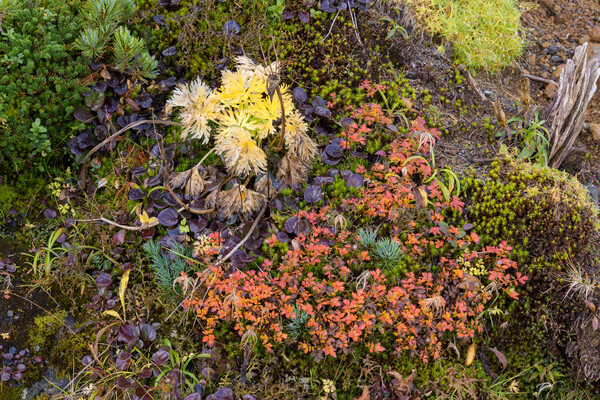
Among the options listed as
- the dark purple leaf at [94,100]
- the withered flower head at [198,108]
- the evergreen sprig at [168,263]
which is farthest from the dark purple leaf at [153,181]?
the dark purple leaf at [94,100]

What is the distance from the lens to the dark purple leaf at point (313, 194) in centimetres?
345

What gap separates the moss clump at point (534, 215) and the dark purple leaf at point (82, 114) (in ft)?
10.2

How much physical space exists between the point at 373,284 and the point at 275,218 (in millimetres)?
877

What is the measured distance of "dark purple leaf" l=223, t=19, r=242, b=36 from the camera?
393cm

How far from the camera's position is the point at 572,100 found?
3930 mm

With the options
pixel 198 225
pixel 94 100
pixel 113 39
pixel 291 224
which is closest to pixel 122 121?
pixel 94 100

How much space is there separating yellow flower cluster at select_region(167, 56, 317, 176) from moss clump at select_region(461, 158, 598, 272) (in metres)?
1.50

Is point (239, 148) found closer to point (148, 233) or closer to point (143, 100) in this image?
point (148, 233)

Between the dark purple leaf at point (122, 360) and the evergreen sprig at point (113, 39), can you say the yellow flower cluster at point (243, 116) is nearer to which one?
the evergreen sprig at point (113, 39)

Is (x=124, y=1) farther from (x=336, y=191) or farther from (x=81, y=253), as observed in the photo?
(x=336, y=191)

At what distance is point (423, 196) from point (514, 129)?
4.31 ft

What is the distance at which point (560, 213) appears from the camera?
3494 mm

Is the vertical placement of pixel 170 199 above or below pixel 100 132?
below

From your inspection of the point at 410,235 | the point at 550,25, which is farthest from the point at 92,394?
the point at 550,25
